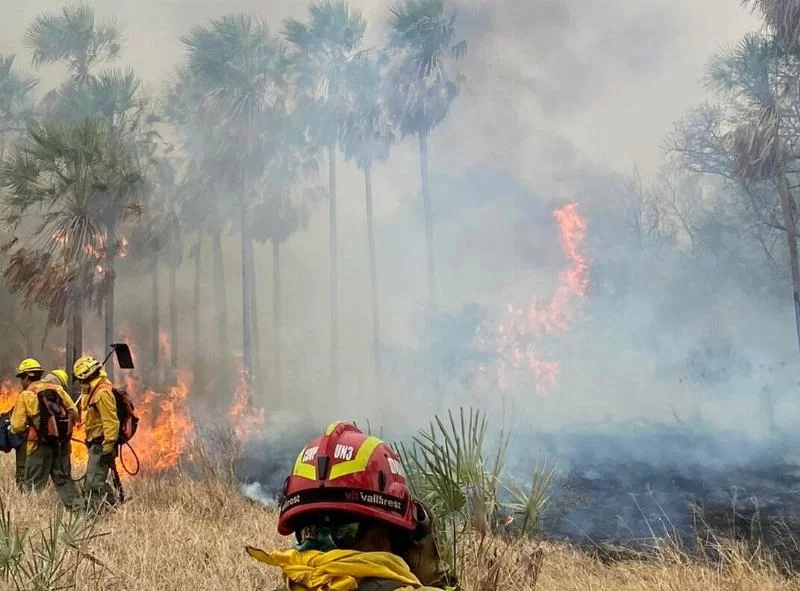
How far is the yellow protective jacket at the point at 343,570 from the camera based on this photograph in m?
1.40

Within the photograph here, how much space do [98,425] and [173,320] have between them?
24.5 metres

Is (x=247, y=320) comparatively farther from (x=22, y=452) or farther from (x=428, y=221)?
(x=22, y=452)

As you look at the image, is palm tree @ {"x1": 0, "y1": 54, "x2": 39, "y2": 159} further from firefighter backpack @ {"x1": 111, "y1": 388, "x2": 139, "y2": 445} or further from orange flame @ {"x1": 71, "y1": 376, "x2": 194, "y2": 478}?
firefighter backpack @ {"x1": 111, "y1": 388, "x2": 139, "y2": 445}

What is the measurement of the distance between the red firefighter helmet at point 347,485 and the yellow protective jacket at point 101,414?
503 centimetres

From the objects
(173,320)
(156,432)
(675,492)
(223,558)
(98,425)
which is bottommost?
(675,492)

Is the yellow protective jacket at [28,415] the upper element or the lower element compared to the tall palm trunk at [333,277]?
lower

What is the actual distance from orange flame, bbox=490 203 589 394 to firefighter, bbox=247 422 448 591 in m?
20.1

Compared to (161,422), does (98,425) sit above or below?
above

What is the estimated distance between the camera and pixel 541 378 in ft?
72.1

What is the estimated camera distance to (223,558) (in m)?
4.31

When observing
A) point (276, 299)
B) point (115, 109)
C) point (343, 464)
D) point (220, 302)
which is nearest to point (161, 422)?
point (115, 109)

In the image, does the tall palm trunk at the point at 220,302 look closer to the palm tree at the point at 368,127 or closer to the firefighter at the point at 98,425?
the palm tree at the point at 368,127

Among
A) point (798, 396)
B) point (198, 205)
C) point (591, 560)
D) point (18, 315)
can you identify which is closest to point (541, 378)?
point (798, 396)

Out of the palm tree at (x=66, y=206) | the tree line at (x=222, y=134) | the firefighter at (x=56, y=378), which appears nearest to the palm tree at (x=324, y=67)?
the tree line at (x=222, y=134)
